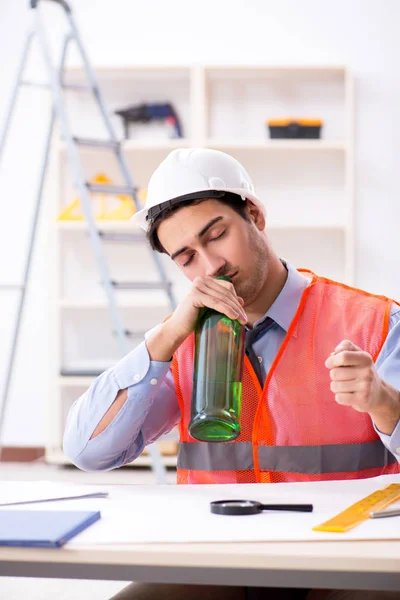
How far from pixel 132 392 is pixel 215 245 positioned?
0.33 meters

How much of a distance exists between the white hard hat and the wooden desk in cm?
84

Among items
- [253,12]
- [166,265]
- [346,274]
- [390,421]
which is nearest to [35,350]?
[166,265]

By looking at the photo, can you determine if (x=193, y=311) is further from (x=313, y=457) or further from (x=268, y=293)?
(x=313, y=457)

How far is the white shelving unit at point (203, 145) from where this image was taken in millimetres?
4715

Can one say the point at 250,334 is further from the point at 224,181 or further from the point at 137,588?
the point at 137,588

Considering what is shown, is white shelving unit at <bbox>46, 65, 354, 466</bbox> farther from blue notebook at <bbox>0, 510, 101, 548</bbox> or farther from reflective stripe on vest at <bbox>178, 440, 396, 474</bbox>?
blue notebook at <bbox>0, 510, 101, 548</bbox>

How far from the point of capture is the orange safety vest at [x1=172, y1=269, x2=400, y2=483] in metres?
1.51

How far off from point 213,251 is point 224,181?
0.16 meters

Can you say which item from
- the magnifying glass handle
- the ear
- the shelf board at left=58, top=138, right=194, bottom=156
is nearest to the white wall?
the shelf board at left=58, top=138, right=194, bottom=156

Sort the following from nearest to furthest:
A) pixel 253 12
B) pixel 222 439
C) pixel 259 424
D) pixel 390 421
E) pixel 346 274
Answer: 1. pixel 390 421
2. pixel 222 439
3. pixel 259 424
4. pixel 346 274
5. pixel 253 12

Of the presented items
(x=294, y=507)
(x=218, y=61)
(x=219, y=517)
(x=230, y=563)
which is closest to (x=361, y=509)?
(x=294, y=507)

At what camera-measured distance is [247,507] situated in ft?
3.38

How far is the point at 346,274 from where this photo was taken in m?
4.68

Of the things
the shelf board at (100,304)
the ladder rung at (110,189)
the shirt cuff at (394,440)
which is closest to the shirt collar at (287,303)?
the shirt cuff at (394,440)
